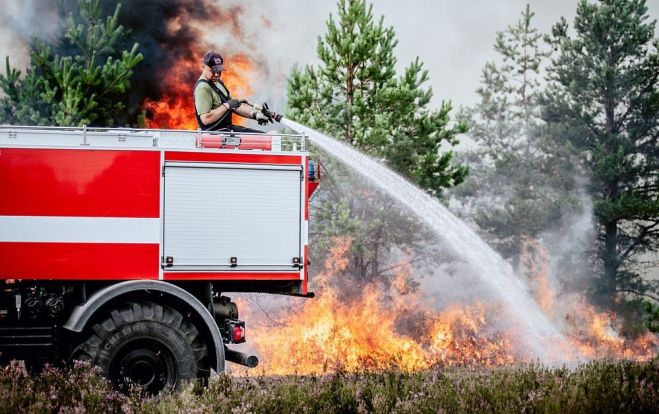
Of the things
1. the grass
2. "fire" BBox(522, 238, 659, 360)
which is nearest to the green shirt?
the grass

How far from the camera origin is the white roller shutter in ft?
28.0

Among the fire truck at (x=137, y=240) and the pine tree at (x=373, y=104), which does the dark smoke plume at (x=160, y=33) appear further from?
the fire truck at (x=137, y=240)

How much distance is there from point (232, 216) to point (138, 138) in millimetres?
1240

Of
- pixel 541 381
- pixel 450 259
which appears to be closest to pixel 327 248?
pixel 450 259

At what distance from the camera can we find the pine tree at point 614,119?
27094 mm

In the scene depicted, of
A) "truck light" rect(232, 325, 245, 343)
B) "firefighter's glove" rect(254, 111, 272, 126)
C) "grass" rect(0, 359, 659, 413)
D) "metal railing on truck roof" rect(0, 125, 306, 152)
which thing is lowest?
"grass" rect(0, 359, 659, 413)

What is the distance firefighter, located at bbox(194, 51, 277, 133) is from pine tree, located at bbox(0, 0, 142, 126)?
832 cm

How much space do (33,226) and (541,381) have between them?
5.39m

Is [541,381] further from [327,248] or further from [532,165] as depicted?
[532,165]

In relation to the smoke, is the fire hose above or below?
below

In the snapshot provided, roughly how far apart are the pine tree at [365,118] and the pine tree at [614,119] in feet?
29.3

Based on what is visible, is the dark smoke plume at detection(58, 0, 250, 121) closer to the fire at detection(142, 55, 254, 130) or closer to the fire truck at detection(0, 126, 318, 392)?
the fire at detection(142, 55, 254, 130)

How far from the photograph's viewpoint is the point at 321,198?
1977 centimetres

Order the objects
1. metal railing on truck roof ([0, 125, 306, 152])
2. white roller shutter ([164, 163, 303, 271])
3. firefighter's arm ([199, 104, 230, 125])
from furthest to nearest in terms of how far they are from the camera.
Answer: firefighter's arm ([199, 104, 230, 125]) → white roller shutter ([164, 163, 303, 271]) → metal railing on truck roof ([0, 125, 306, 152])
